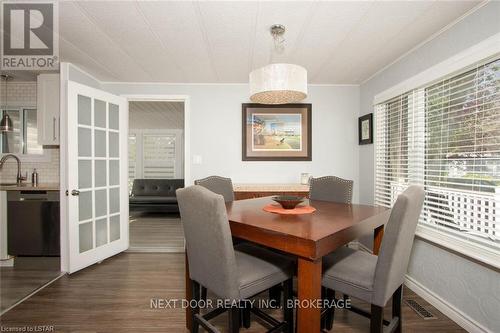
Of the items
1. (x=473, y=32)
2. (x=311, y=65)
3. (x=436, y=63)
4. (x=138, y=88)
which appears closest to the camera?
(x=473, y=32)

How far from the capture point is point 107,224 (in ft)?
9.89

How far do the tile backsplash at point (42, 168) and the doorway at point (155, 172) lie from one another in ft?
4.08

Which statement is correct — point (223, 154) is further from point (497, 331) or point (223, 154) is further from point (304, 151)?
point (497, 331)

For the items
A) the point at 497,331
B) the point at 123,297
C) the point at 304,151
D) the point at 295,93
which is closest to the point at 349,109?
the point at 304,151

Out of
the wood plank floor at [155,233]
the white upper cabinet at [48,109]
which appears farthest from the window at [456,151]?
the white upper cabinet at [48,109]

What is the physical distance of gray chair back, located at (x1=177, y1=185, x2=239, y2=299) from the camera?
3.99ft

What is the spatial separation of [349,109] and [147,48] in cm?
272

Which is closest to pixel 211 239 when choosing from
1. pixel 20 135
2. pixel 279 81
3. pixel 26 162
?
pixel 279 81

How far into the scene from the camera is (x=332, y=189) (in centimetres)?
242

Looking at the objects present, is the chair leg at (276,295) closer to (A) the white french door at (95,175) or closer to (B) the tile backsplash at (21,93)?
(A) the white french door at (95,175)

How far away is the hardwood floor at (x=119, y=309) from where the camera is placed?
178cm

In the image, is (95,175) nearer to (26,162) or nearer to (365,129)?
(26,162)

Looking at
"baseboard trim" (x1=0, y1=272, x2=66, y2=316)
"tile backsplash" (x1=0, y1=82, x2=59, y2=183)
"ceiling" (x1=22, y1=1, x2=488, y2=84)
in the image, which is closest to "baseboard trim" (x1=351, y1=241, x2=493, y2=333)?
"ceiling" (x1=22, y1=1, x2=488, y2=84)

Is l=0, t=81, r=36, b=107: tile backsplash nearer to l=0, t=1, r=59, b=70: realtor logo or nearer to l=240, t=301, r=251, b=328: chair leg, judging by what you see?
l=0, t=1, r=59, b=70: realtor logo
